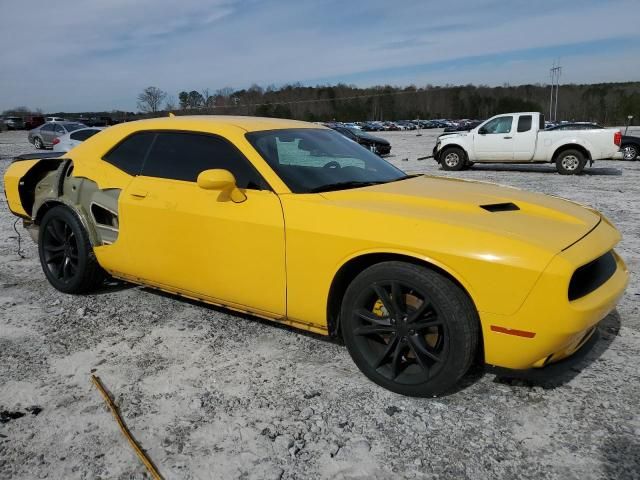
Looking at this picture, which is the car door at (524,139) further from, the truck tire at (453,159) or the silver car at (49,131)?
the silver car at (49,131)

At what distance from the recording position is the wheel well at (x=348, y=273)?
2670mm

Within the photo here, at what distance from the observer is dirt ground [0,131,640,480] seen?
7.37ft

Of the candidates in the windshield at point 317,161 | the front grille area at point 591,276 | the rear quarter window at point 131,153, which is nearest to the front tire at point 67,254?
the rear quarter window at point 131,153

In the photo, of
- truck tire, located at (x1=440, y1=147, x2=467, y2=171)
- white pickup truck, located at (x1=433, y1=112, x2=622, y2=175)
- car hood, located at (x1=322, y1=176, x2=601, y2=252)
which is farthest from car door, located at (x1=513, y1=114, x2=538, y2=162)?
car hood, located at (x1=322, y1=176, x2=601, y2=252)

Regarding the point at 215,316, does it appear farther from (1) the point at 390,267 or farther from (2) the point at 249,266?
(1) the point at 390,267

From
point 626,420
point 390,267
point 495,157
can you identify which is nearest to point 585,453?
point 626,420

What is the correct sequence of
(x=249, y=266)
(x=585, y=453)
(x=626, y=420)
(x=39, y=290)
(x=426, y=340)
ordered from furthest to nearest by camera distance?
1. (x=39, y=290)
2. (x=249, y=266)
3. (x=426, y=340)
4. (x=626, y=420)
5. (x=585, y=453)

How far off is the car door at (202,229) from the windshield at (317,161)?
0.18 metres

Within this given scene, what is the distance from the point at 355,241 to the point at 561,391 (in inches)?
56.1

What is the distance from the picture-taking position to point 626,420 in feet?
8.25

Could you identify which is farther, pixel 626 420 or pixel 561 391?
pixel 561 391

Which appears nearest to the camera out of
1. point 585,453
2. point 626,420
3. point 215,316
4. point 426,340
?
point 585,453

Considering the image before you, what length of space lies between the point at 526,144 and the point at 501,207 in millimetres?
12558

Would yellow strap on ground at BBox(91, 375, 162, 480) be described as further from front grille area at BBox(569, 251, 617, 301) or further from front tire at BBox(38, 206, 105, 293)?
front grille area at BBox(569, 251, 617, 301)
